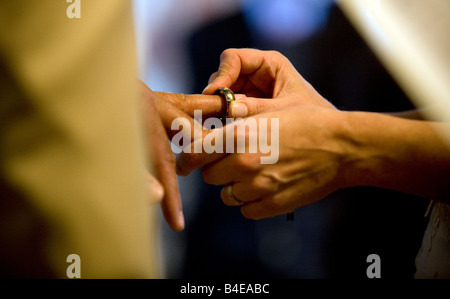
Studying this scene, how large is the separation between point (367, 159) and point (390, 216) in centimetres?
Answer: 60

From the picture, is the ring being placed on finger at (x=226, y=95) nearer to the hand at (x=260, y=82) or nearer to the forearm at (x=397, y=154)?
the hand at (x=260, y=82)

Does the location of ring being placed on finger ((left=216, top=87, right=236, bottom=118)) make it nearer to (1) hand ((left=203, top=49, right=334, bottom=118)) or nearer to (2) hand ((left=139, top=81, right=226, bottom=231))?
(1) hand ((left=203, top=49, right=334, bottom=118))

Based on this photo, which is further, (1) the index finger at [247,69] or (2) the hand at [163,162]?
(1) the index finger at [247,69]

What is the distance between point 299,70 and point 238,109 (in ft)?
1.66

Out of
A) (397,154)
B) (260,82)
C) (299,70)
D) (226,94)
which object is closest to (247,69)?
(260,82)

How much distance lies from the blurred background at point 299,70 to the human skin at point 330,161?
1.70 feet

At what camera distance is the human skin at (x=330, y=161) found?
2.11ft

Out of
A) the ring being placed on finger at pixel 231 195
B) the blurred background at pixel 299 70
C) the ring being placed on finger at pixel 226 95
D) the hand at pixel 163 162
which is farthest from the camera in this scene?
the blurred background at pixel 299 70

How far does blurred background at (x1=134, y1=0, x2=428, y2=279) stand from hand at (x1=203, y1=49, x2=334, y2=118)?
0.82ft

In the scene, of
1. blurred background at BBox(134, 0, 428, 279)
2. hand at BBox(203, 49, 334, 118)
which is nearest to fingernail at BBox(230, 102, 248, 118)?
hand at BBox(203, 49, 334, 118)

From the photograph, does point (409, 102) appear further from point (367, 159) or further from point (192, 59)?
point (192, 59)

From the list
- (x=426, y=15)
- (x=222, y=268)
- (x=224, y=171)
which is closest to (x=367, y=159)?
(x=224, y=171)

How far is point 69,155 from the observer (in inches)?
8.9

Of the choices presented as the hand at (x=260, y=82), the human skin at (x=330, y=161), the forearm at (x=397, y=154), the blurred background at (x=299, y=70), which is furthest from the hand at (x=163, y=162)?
the blurred background at (x=299, y=70)
